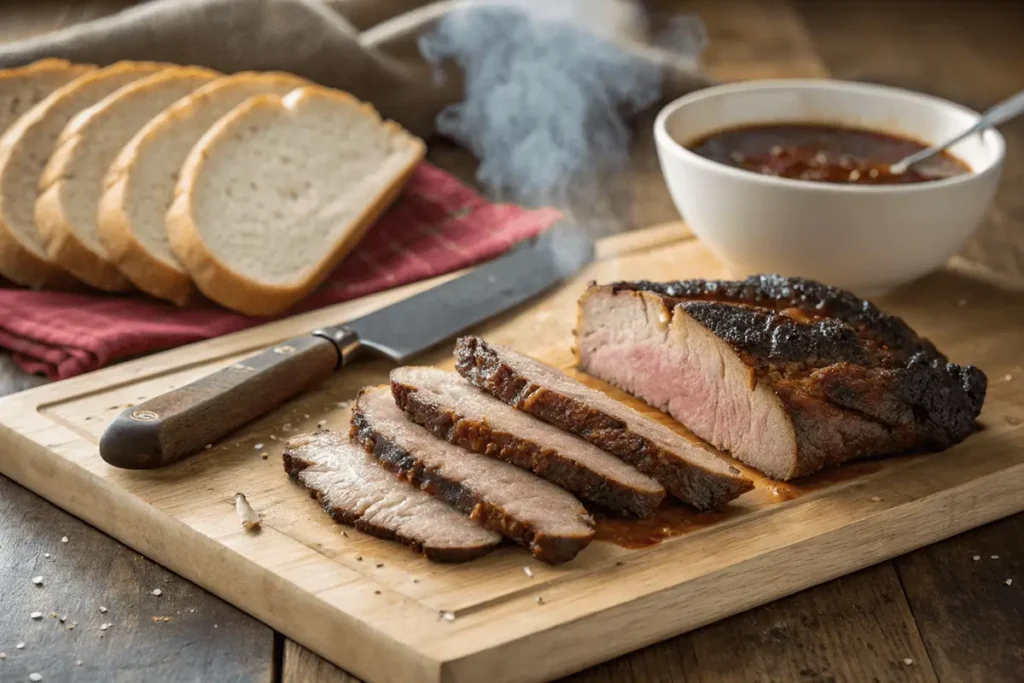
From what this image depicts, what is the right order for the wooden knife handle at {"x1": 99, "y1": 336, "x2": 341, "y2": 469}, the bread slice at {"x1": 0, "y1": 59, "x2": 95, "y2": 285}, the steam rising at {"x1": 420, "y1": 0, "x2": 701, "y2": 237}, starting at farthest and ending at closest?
the steam rising at {"x1": 420, "y1": 0, "x2": 701, "y2": 237} < the bread slice at {"x1": 0, "y1": 59, "x2": 95, "y2": 285} < the wooden knife handle at {"x1": 99, "y1": 336, "x2": 341, "y2": 469}

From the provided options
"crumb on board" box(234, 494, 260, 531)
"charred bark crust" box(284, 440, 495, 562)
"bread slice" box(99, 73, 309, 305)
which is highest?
"bread slice" box(99, 73, 309, 305)

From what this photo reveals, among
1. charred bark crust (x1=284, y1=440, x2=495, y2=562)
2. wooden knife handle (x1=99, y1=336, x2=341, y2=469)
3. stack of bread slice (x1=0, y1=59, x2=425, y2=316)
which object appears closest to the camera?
charred bark crust (x1=284, y1=440, x2=495, y2=562)

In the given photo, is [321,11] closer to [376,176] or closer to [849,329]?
[376,176]

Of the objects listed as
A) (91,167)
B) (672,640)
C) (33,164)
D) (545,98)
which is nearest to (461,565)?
(672,640)

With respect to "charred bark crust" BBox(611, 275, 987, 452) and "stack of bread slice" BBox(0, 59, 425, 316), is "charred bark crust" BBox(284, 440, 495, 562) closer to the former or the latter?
"charred bark crust" BBox(611, 275, 987, 452)

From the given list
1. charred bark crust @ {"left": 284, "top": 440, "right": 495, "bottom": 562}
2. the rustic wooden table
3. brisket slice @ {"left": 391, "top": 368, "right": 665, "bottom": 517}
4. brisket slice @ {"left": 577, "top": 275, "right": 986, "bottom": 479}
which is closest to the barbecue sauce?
brisket slice @ {"left": 577, "top": 275, "right": 986, "bottom": 479}

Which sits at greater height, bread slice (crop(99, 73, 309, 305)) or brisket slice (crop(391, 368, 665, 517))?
bread slice (crop(99, 73, 309, 305))

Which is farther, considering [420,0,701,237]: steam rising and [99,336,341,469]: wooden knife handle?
[420,0,701,237]: steam rising

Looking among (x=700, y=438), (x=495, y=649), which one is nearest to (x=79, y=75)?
(x=700, y=438)

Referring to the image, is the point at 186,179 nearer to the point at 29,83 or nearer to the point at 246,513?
the point at 29,83
